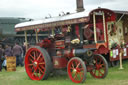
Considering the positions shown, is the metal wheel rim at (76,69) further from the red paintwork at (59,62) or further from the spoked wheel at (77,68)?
the red paintwork at (59,62)

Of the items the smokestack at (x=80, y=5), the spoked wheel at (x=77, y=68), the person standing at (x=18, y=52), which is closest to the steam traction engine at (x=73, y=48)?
the spoked wheel at (x=77, y=68)

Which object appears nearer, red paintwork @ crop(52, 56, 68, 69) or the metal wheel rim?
the metal wheel rim

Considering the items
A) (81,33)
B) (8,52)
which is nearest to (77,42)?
(81,33)

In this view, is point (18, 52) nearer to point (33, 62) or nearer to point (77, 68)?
point (33, 62)

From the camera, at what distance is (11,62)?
11664mm

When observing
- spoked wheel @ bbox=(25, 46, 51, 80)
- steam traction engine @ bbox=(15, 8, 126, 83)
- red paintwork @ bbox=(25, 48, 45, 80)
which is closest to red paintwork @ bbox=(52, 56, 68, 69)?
steam traction engine @ bbox=(15, 8, 126, 83)

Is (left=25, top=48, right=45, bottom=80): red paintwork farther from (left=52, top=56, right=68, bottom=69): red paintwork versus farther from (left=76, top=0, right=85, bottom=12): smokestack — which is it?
(left=76, top=0, right=85, bottom=12): smokestack

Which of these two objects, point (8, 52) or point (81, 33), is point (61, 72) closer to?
point (81, 33)

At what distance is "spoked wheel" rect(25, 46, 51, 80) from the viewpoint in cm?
745

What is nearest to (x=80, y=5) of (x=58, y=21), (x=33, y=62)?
(x=58, y=21)

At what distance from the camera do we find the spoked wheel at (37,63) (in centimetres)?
745

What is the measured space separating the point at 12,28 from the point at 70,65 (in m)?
12.0

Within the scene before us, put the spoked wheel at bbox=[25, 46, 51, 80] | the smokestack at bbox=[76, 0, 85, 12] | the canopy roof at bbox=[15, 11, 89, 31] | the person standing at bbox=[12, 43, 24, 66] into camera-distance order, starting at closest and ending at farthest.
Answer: the canopy roof at bbox=[15, 11, 89, 31], the spoked wheel at bbox=[25, 46, 51, 80], the smokestack at bbox=[76, 0, 85, 12], the person standing at bbox=[12, 43, 24, 66]

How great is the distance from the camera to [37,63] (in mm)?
7805
